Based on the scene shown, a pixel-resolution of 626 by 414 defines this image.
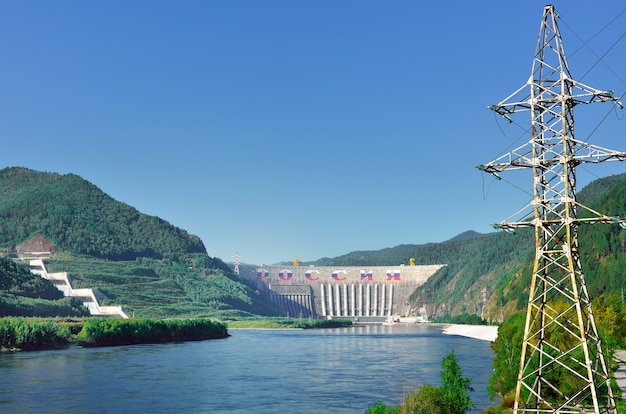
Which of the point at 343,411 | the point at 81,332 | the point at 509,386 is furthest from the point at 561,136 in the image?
the point at 81,332

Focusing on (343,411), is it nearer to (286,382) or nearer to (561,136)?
(286,382)

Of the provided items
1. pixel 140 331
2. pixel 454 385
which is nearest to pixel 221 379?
pixel 454 385

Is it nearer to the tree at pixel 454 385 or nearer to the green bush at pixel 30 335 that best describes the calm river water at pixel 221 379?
the tree at pixel 454 385

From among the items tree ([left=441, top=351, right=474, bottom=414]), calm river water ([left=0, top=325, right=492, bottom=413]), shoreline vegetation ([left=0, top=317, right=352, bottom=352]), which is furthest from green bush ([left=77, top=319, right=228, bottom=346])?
tree ([left=441, top=351, right=474, bottom=414])

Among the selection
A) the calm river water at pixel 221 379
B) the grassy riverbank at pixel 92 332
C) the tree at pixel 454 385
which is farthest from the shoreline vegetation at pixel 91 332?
the tree at pixel 454 385

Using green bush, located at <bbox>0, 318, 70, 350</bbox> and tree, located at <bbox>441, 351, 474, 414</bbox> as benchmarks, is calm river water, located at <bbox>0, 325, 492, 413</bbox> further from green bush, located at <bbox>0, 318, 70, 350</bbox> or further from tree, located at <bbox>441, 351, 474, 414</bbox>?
green bush, located at <bbox>0, 318, 70, 350</bbox>

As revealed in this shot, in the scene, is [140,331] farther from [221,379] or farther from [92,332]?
[221,379]
